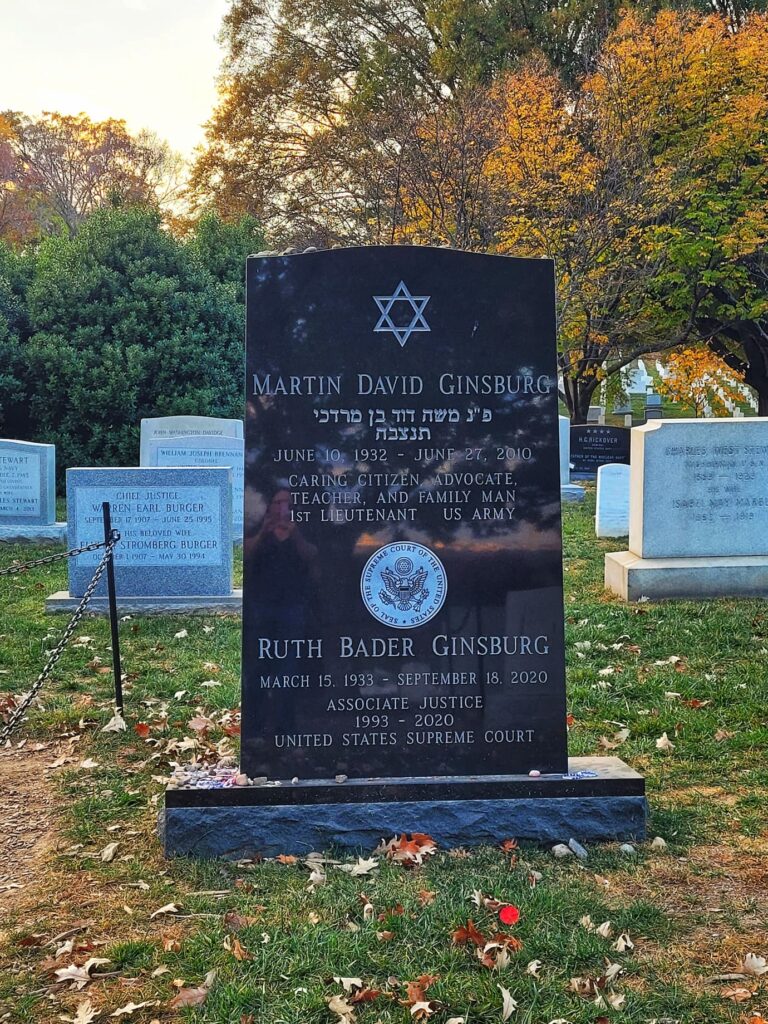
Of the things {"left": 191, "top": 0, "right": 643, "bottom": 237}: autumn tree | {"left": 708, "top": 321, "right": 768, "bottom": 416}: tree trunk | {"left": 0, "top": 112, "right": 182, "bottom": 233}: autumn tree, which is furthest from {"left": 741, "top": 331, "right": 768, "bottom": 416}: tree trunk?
{"left": 0, "top": 112, "right": 182, "bottom": 233}: autumn tree

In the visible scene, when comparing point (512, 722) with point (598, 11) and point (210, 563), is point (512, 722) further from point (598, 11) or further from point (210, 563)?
point (598, 11)

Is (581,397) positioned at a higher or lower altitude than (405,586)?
higher

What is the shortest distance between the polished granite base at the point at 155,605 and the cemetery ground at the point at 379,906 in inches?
120

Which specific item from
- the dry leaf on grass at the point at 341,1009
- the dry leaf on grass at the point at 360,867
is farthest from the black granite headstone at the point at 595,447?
the dry leaf on grass at the point at 341,1009

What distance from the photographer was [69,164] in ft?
149

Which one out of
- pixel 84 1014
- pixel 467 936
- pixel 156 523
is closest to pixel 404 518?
pixel 467 936

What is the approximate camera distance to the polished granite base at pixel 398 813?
4.31 metres

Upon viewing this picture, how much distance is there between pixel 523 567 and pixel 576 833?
118 centimetres

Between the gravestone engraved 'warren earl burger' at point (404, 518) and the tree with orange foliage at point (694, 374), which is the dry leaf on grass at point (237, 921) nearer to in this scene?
the gravestone engraved 'warren earl burger' at point (404, 518)

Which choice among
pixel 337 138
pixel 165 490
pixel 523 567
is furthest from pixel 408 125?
pixel 523 567

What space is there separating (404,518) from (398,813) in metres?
1.29

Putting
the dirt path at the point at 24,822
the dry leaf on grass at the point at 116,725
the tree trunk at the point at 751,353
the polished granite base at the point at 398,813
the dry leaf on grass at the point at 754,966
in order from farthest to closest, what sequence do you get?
the tree trunk at the point at 751,353
the dry leaf on grass at the point at 116,725
the polished granite base at the point at 398,813
the dirt path at the point at 24,822
the dry leaf on grass at the point at 754,966

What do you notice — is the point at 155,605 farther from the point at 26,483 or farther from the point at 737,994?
the point at 737,994

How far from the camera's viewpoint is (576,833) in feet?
14.4
